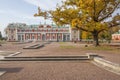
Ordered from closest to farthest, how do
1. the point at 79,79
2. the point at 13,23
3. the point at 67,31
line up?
the point at 79,79
the point at 67,31
the point at 13,23

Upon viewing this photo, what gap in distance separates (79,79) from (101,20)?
1096 inches

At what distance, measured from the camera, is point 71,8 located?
35219 millimetres

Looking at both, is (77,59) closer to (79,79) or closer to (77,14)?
(79,79)

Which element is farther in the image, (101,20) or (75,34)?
(75,34)

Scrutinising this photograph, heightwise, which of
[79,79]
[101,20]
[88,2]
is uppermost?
[88,2]

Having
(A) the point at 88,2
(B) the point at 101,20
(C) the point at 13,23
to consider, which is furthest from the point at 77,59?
(C) the point at 13,23

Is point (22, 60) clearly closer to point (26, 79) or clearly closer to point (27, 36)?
point (26, 79)

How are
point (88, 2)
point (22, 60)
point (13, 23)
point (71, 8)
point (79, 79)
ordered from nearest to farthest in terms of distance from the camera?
point (79, 79), point (22, 60), point (88, 2), point (71, 8), point (13, 23)

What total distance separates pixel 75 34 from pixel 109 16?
3553 inches

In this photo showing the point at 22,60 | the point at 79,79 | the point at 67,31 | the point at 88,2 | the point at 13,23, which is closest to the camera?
the point at 79,79

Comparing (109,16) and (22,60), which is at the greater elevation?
(109,16)

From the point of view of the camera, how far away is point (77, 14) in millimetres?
34062

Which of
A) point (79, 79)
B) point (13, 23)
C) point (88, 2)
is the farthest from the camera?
point (13, 23)

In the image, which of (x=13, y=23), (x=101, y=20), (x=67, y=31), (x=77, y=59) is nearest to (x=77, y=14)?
(x=101, y=20)
